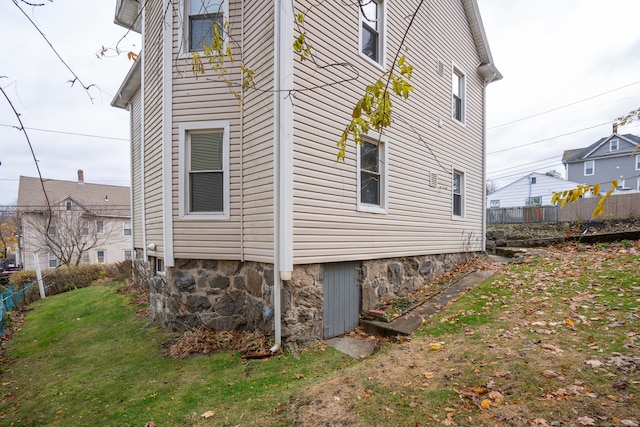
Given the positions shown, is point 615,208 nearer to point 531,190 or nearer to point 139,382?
point 531,190

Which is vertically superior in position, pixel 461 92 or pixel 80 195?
pixel 461 92

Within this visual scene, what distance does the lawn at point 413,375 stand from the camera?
310 centimetres

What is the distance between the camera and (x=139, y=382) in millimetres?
4680

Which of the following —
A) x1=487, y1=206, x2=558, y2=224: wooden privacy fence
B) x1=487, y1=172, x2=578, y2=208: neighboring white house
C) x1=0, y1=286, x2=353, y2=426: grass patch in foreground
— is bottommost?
x1=0, y1=286, x2=353, y2=426: grass patch in foreground

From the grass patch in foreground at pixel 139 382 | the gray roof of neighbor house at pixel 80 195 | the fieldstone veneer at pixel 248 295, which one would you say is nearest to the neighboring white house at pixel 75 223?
the gray roof of neighbor house at pixel 80 195

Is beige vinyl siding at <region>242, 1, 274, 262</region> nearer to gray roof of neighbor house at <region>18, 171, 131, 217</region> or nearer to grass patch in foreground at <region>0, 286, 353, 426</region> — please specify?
grass patch in foreground at <region>0, 286, 353, 426</region>

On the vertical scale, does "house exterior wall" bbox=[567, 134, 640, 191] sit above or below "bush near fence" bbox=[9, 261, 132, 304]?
above

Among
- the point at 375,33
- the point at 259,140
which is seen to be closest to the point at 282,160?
the point at 259,140

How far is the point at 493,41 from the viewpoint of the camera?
1180 centimetres

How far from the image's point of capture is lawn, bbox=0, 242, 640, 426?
3.10 m

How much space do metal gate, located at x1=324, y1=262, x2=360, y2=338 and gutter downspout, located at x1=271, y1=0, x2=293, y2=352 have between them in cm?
102

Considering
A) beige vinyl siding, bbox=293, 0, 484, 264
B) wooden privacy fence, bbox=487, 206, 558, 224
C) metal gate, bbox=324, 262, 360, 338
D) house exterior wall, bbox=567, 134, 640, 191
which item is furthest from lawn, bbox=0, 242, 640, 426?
house exterior wall, bbox=567, 134, 640, 191

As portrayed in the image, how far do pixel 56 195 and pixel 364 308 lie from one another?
97.4 ft

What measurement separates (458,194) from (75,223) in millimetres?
24587
